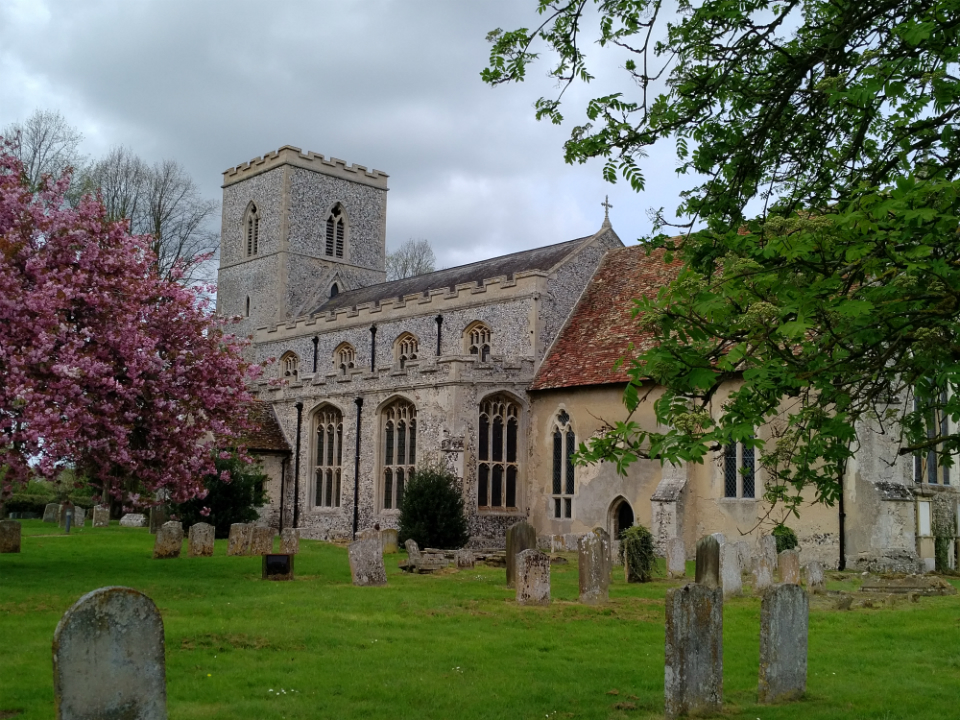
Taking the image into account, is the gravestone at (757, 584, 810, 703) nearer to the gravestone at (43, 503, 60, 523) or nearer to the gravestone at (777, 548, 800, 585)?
the gravestone at (777, 548, 800, 585)

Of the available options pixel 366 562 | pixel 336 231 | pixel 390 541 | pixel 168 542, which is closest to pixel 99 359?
pixel 366 562

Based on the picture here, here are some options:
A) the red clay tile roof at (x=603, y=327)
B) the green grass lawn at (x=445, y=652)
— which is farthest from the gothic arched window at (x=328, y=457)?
the green grass lawn at (x=445, y=652)

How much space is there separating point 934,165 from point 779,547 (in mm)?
14375

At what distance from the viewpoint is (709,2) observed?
7145 mm

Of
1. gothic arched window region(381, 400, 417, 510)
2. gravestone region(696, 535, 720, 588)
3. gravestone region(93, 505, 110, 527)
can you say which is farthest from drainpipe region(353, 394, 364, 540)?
gravestone region(696, 535, 720, 588)

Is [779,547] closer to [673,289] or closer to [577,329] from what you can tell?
[577,329]

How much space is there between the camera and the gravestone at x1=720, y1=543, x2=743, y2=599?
49.1ft

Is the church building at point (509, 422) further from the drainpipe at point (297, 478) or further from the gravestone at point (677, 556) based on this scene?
the gravestone at point (677, 556)

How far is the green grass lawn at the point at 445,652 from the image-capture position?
7.88m

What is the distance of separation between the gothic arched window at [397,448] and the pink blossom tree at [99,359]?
861cm

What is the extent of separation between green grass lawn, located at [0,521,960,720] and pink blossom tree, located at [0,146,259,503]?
1989 millimetres

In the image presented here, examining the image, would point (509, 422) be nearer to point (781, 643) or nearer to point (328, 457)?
point (328, 457)

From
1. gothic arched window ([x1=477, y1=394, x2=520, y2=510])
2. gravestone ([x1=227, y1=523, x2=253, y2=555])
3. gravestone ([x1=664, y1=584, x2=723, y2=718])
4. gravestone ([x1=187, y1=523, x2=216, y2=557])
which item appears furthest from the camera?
gothic arched window ([x1=477, y1=394, x2=520, y2=510])

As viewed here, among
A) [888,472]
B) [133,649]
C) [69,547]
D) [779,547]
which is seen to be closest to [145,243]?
[69,547]
